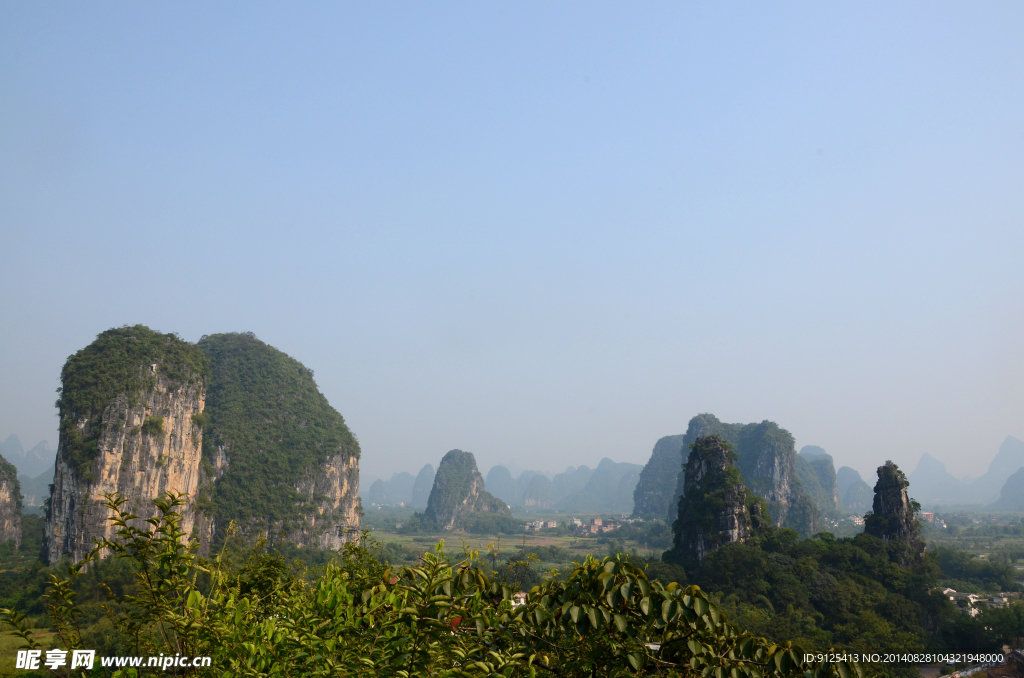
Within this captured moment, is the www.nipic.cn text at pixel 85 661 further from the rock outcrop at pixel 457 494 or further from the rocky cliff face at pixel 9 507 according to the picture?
the rock outcrop at pixel 457 494

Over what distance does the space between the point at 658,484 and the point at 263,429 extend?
67.6 metres

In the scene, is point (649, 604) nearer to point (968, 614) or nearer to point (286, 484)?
point (968, 614)

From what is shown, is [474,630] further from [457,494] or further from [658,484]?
[658,484]

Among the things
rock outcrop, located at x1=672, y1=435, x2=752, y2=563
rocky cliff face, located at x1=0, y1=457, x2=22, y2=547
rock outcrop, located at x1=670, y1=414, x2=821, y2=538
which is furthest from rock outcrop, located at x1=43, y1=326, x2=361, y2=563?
rock outcrop, located at x1=670, y1=414, x2=821, y2=538

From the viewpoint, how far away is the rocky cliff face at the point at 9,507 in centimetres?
4447

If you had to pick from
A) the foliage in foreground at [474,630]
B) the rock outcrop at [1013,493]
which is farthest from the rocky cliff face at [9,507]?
the rock outcrop at [1013,493]

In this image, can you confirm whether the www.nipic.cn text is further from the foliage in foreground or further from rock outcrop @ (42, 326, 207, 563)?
rock outcrop @ (42, 326, 207, 563)

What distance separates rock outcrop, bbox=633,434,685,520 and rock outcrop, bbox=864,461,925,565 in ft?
195

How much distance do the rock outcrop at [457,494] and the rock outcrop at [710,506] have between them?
62.9m

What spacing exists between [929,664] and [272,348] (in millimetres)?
50822

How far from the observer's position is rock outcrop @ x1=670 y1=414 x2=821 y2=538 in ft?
207

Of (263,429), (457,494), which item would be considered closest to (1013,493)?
(457,494)

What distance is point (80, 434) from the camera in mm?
30531

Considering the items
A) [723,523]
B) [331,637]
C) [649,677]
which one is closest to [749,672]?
[649,677]
